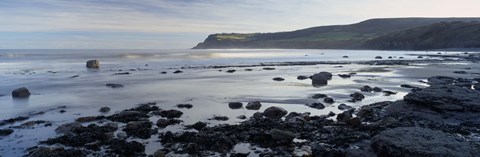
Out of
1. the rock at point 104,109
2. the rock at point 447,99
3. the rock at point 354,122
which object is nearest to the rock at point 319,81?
the rock at point 447,99

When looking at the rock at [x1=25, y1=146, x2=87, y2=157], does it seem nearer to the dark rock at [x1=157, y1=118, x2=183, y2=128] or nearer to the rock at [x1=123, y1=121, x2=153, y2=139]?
the rock at [x1=123, y1=121, x2=153, y2=139]

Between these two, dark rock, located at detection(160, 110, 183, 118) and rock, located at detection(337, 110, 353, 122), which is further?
dark rock, located at detection(160, 110, 183, 118)

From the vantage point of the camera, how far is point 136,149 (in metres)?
12.3

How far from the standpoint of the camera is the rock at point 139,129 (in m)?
14.3

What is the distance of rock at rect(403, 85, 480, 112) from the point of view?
17.0 m

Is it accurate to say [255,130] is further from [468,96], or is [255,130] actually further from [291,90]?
[291,90]

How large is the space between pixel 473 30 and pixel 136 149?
142 meters

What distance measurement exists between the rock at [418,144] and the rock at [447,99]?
6.91 m

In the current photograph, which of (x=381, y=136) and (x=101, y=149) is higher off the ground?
(x=381, y=136)

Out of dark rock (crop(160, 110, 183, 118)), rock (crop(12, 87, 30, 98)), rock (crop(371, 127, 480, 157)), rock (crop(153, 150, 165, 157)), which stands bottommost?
rock (crop(12, 87, 30, 98))

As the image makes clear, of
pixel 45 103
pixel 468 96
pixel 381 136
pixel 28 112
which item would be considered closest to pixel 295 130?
pixel 381 136

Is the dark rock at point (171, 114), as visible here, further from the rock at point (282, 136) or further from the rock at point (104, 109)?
the rock at point (282, 136)

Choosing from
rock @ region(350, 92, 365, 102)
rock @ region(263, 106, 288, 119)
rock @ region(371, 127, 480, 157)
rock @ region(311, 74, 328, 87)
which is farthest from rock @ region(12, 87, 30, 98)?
rock @ region(371, 127, 480, 157)

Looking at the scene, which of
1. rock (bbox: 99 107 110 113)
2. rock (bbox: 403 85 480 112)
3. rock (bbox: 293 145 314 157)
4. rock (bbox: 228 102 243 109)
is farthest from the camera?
rock (bbox: 228 102 243 109)
